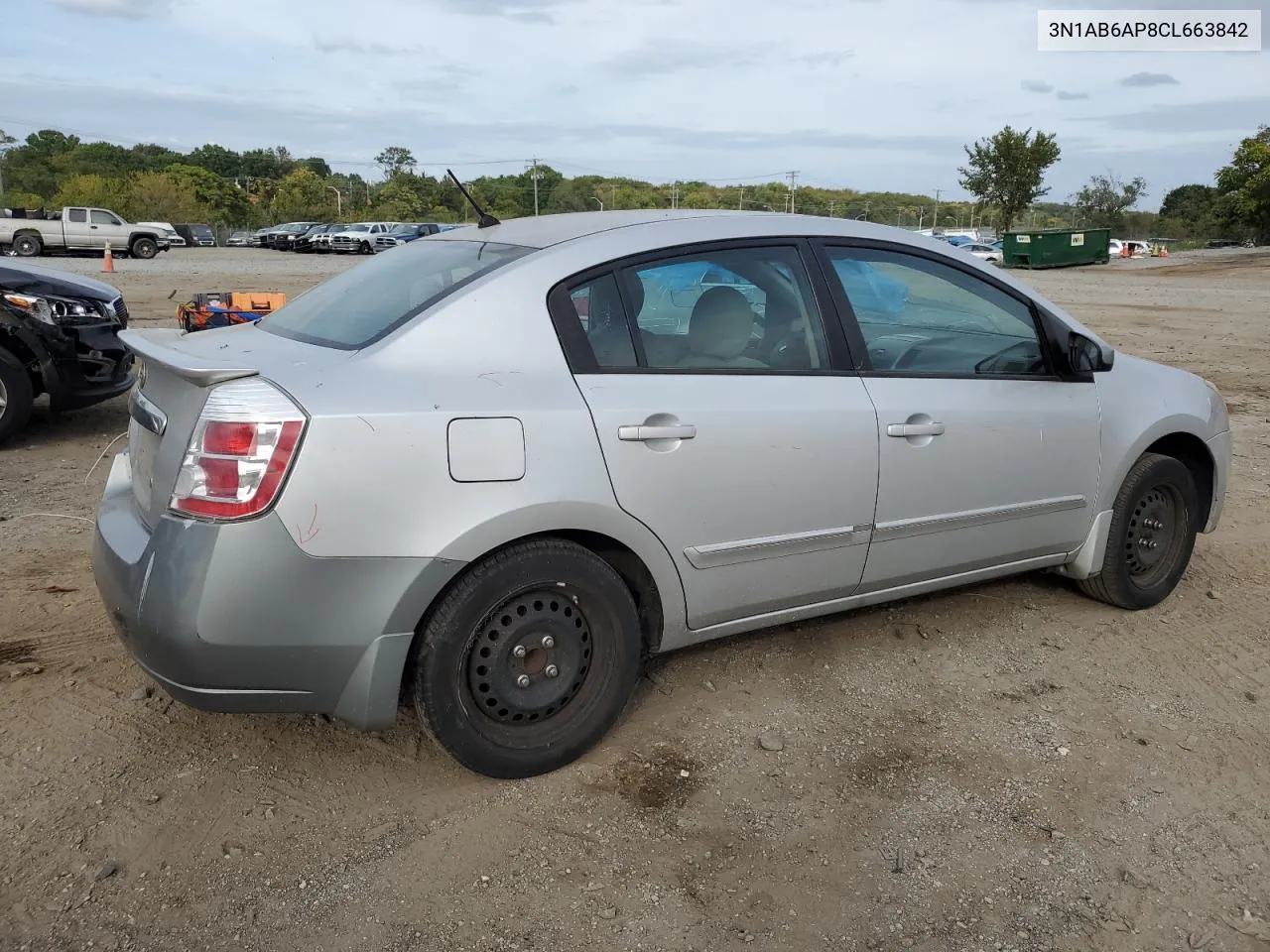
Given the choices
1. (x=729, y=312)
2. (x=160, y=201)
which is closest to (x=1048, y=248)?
(x=729, y=312)

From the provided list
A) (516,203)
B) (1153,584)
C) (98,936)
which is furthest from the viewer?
(516,203)

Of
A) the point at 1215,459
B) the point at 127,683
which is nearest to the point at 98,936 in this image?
the point at 127,683

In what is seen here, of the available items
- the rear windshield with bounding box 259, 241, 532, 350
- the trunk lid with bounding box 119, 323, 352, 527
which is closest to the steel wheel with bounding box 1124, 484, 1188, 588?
the rear windshield with bounding box 259, 241, 532, 350

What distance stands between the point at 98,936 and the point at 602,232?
234 cm

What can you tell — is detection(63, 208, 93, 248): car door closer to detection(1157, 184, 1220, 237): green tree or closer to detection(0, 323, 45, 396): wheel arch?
detection(0, 323, 45, 396): wheel arch

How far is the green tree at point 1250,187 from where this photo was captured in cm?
5431

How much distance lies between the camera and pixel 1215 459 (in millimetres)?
4625

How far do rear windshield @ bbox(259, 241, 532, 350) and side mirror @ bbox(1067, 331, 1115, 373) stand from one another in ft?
7.15

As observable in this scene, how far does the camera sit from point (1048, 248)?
43.7 metres

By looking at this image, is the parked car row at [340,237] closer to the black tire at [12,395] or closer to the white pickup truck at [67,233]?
the white pickup truck at [67,233]

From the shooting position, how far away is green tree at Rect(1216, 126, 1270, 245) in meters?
54.3

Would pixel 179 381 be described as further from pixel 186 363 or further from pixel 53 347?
pixel 53 347

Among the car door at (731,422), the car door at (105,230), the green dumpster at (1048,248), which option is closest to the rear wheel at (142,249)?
the car door at (105,230)

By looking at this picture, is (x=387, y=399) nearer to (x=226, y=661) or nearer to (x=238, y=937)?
(x=226, y=661)
